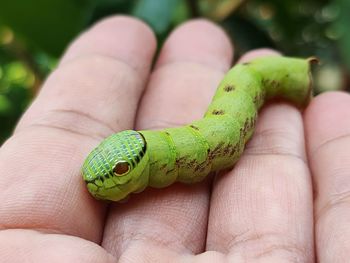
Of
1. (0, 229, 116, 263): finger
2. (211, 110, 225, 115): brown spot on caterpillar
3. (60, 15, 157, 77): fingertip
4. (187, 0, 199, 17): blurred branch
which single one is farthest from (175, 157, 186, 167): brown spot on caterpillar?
(187, 0, 199, 17): blurred branch

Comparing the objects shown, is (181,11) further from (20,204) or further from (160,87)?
(20,204)

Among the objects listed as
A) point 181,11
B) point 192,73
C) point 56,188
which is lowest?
point 181,11

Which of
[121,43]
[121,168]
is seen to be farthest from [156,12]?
[121,168]

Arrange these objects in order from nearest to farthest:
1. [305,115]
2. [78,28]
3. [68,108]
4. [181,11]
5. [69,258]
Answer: [69,258]
[68,108]
[305,115]
[78,28]
[181,11]

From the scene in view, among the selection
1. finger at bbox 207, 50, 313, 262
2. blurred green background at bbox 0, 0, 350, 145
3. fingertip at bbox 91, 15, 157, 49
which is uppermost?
finger at bbox 207, 50, 313, 262

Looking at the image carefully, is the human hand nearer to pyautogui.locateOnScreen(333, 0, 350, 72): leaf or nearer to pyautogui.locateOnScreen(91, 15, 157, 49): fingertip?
pyautogui.locateOnScreen(91, 15, 157, 49): fingertip

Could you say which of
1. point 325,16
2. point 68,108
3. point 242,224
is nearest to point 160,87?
point 68,108
